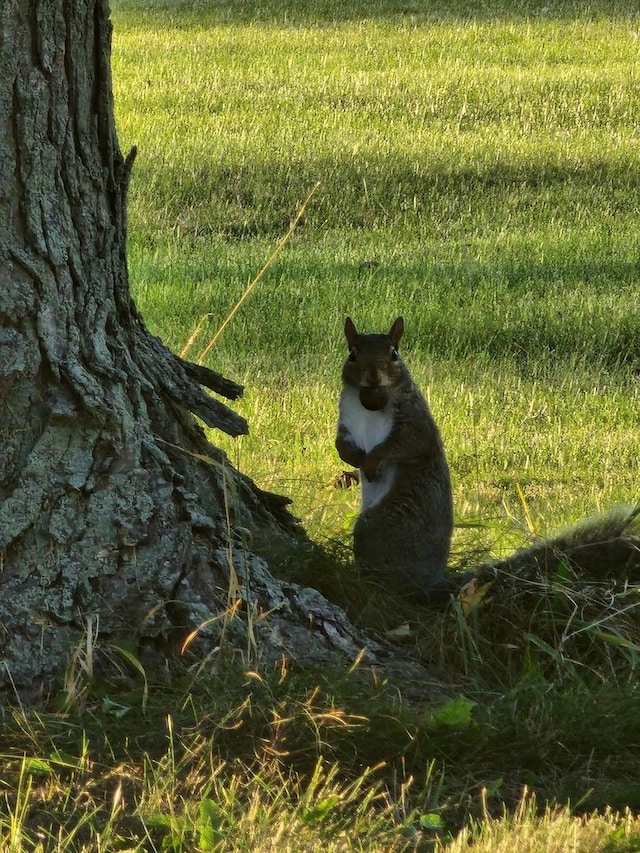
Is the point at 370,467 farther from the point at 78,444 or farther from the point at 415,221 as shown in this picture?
the point at 415,221

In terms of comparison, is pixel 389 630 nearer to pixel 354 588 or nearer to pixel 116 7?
pixel 354 588

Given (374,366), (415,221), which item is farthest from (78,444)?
(415,221)

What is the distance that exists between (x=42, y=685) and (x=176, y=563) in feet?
1.63

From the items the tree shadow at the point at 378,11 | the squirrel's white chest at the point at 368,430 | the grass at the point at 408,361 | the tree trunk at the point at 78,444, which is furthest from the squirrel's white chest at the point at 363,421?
the tree shadow at the point at 378,11

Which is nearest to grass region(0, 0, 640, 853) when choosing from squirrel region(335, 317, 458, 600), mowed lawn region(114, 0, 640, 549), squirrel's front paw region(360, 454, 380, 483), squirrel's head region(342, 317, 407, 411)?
mowed lawn region(114, 0, 640, 549)

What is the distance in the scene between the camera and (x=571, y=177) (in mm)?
14180

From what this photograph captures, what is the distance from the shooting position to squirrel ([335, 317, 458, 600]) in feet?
14.2

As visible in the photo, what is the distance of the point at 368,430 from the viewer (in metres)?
4.59

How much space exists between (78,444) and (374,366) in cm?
117

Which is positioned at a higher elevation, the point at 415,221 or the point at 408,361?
the point at 415,221

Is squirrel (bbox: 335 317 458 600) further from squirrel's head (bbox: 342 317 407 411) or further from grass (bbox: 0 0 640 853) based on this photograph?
grass (bbox: 0 0 640 853)

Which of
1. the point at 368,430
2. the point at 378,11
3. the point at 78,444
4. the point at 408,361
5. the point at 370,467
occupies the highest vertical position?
the point at 378,11

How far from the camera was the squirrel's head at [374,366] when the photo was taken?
4.48 meters

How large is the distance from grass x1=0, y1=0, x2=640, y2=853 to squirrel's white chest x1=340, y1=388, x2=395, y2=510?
0.70ft
